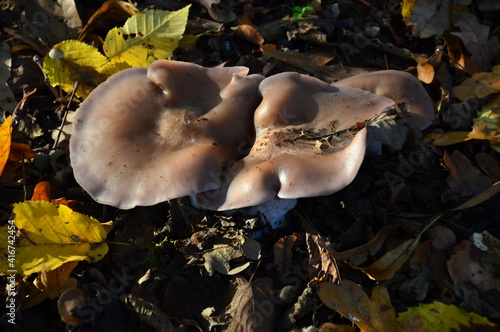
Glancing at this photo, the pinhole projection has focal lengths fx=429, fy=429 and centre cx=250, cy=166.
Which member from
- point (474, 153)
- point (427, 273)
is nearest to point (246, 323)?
point (427, 273)

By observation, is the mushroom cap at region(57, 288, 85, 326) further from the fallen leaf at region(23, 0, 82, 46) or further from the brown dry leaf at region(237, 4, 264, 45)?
the brown dry leaf at region(237, 4, 264, 45)

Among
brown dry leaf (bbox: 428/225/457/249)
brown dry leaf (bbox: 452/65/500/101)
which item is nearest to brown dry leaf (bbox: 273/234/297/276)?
brown dry leaf (bbox: 428/225/457/249)

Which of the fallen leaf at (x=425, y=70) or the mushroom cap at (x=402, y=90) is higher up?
the mushroom cap at (x=402, y=90)

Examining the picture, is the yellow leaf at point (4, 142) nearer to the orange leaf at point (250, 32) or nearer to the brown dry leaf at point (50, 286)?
the brown dry leaf at point (50, 286)

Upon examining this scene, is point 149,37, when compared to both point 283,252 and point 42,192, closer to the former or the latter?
point 42,192

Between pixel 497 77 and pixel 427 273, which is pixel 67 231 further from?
pixel 497 77

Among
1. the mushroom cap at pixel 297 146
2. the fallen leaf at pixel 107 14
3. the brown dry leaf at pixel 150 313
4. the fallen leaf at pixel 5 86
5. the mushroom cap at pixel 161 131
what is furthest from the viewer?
the fallen leaf at pixel 107 14

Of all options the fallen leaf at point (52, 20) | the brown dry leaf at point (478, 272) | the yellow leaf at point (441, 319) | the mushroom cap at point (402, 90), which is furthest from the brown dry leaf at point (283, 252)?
the fallen leaf at point (52, 20)
